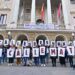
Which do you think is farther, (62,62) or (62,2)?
(62,2)

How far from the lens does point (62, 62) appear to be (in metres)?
25.4

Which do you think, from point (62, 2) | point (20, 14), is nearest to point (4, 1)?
point (20, 14)

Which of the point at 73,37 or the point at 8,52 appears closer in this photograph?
the point at 8,52

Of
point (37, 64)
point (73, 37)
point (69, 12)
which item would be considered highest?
point (69, 12)

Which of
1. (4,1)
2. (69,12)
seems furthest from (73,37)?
(4,1)

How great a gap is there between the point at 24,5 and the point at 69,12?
1013cm

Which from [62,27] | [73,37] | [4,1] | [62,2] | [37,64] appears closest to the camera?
[37,64]

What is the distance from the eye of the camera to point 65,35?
49.7 m

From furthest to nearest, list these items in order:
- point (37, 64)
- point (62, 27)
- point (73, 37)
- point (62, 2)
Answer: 1. point (62, 2)
2. point (62, 27)
3. point (73, 37)
4. point (37, 64)

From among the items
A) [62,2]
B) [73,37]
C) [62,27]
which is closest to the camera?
[73,37]

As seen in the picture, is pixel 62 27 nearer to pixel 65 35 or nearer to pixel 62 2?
pixel 65 35

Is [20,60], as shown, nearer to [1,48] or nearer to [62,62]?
[1,48]

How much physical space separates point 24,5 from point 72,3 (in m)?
10.3

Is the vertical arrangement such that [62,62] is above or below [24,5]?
below
